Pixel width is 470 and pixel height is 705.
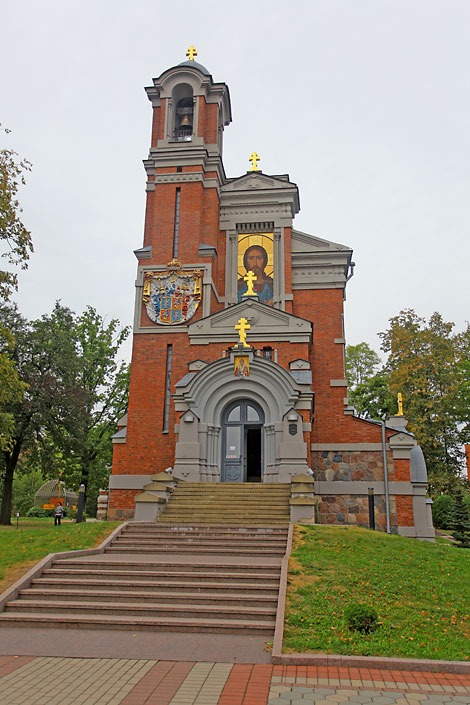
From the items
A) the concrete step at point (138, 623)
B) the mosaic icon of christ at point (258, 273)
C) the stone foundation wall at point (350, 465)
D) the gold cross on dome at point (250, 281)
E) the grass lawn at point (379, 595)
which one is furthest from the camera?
the mosaic icon of christ at point (258, 273)

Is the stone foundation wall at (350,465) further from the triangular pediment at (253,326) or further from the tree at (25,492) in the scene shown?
the tree at (25,492)

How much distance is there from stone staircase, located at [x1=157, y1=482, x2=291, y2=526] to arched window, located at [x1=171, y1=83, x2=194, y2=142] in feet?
53.6

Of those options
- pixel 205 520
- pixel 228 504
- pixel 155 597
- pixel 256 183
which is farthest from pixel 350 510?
pixel 256 183

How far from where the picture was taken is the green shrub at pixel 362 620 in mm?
7801

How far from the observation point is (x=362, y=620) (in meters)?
7.80

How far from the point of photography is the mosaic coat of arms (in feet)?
77.8

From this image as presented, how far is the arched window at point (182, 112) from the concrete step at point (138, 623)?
22.2 metres

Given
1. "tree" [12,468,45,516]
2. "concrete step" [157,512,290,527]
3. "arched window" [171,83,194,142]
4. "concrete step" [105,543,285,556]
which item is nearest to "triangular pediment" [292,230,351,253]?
"arched window" [171,83,194,142]

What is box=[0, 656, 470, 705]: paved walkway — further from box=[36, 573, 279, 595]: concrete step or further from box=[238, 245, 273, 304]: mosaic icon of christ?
box=[238, 245, 273, 304]: mosaic icon of christ

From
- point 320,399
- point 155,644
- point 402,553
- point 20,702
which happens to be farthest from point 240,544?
point 320,399

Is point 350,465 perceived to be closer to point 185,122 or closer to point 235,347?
point 235,347

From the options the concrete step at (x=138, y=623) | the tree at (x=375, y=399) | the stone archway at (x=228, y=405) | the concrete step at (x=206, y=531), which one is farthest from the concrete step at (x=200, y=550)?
the tree at (x=375, y=399)

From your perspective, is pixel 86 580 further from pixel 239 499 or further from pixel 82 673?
pixel 239 499

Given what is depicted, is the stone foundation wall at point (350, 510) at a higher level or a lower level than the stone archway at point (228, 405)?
lower
